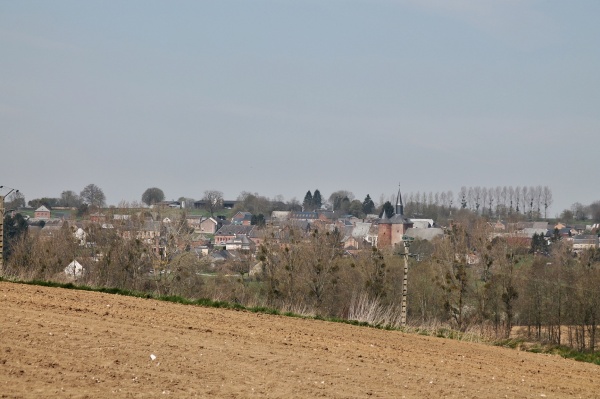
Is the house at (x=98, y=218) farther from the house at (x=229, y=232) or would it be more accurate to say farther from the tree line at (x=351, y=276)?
the house at (x=229, y=232)

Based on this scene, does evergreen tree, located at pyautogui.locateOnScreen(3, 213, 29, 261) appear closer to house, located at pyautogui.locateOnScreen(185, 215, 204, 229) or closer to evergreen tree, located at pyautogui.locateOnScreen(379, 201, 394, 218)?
house, located at pyautogui.locateOnScreen(185, 215, 204, 229)

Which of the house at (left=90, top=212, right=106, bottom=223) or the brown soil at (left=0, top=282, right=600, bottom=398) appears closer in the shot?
the brown soil at (left=0, top=282, right=600, bottom=398)

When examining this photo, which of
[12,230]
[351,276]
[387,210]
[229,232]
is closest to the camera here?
[351,276]

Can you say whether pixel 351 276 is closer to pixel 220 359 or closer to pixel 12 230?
pixel 12 230

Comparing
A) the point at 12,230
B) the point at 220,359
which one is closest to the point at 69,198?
the point at 12,230

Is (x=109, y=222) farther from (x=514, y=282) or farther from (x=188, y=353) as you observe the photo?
(x=188, y=353)

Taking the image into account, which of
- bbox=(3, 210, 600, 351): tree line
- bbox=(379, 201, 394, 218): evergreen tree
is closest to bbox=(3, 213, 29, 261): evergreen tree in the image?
bbox=(3, 210, 600, 351): tree line

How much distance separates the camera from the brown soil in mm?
10672

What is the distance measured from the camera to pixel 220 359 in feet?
41.2

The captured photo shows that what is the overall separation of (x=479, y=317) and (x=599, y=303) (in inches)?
331

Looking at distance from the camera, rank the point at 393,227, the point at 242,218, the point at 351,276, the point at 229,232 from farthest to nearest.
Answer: the point at 242,218 < the point at 393,227 < the point at 229,232 < the point at 351,276

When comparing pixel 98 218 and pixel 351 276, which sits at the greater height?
pixel 98 218

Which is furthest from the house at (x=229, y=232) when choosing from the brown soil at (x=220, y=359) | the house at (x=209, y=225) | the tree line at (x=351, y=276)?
the brown soil at (x=220, y=359)

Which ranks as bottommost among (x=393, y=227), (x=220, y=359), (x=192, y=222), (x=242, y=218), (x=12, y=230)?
(x=220, y=359)
